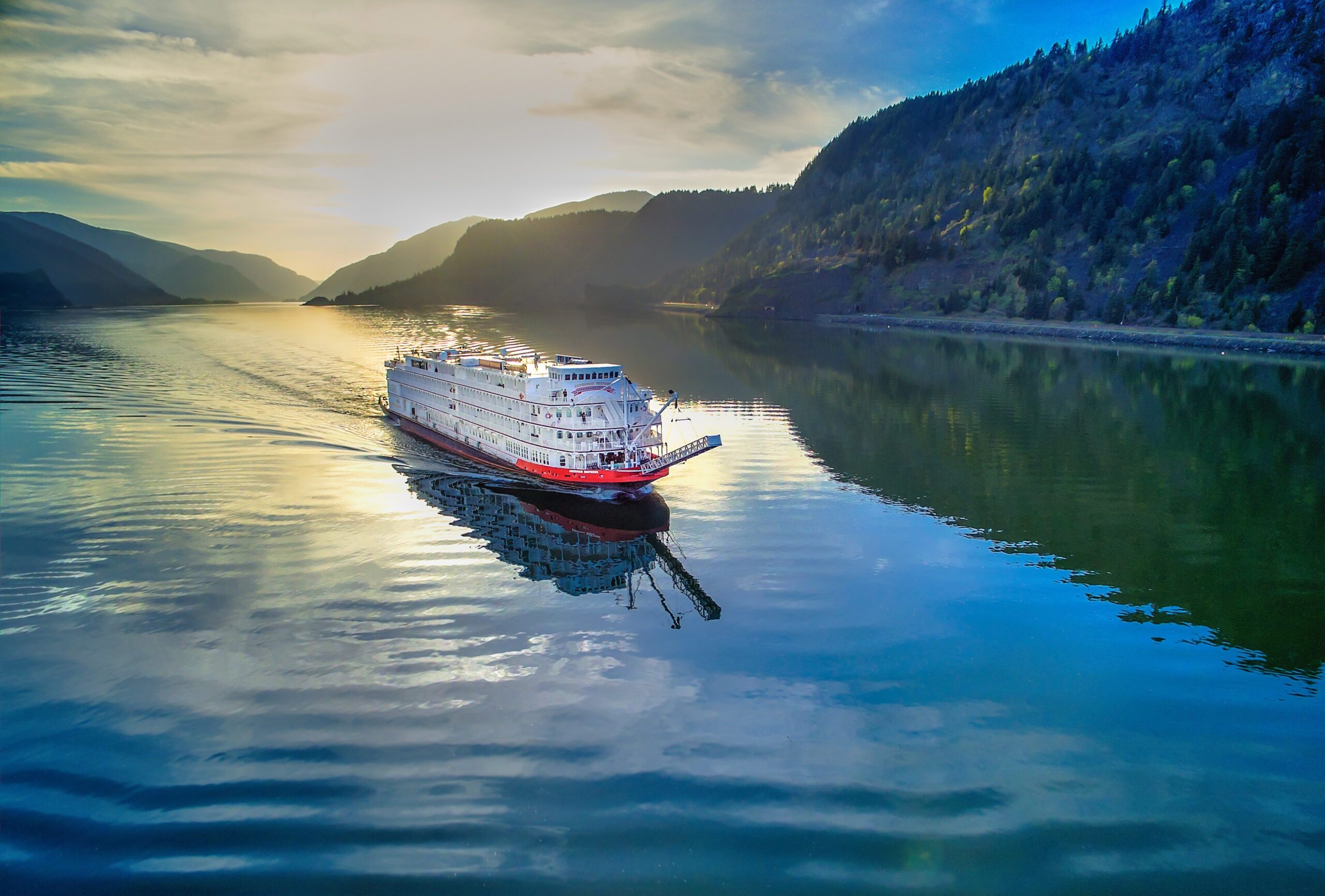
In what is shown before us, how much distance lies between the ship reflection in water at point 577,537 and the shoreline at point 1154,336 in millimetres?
138335

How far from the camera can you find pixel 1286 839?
65.7 ft

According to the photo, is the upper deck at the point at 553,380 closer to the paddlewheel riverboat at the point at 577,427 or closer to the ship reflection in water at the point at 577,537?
the paddlewheel riverboat at the point at 577,427

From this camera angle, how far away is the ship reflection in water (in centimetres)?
3684

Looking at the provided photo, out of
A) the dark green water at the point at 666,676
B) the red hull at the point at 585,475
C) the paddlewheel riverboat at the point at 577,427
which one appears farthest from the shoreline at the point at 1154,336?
the red hull at the point at 585,475

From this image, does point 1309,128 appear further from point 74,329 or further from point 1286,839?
point 74,329

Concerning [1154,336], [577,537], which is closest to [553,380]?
[577,537]

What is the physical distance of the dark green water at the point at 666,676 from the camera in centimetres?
1934

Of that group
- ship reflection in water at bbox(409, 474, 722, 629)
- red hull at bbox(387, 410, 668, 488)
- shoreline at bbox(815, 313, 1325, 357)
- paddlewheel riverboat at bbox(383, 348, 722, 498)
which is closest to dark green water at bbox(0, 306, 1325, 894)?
ship reflection in water at bbox(409, 474, 722, 629)

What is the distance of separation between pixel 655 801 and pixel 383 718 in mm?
10205

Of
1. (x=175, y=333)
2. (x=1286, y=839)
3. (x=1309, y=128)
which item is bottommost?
(x=1286, y=839)

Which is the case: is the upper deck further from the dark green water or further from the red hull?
the dark green water

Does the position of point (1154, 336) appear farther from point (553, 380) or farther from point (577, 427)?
point (553, 380)

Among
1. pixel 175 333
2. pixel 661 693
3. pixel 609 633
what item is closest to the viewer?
pixel 661 693

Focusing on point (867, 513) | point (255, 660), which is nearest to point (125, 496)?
point (255, 660)
